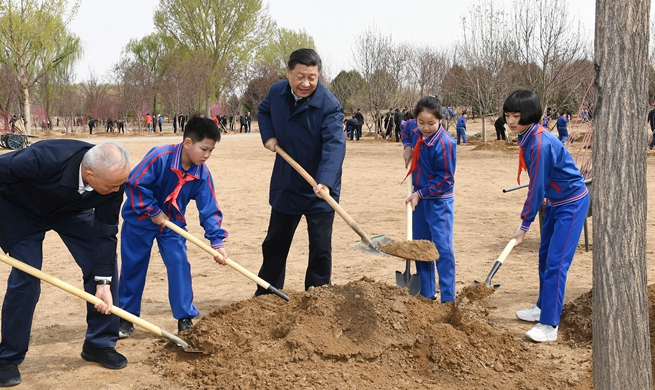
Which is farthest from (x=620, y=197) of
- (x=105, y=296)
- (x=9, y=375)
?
(x=9, y=375)

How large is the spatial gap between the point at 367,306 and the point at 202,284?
7.80ft

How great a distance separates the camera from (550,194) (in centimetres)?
439

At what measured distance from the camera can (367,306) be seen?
3.98 m

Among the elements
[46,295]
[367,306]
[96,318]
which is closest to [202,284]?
[46,295]

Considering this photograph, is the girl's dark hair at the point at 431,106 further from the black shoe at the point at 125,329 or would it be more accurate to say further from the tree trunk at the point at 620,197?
the black shoe at the point at 125,329

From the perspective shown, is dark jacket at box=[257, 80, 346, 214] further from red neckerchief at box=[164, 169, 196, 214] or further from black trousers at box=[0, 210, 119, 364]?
black trousers at box=[0, 210, 119, 364]

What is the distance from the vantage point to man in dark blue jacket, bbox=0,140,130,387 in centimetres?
351

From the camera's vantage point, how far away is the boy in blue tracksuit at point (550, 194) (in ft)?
13.8

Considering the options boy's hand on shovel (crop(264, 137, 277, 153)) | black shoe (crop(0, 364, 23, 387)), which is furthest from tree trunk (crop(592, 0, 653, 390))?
black shoe (crop(0, 364, 23, 387))

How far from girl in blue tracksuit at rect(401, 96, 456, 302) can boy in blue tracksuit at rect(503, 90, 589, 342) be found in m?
0.58

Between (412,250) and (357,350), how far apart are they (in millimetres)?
926

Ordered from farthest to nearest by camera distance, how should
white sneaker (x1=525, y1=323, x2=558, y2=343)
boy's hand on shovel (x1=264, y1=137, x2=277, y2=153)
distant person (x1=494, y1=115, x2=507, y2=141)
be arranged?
distant person (x1=494, y1=115, x2=507, y2=141) < boy's hand on shovel (x1=264, y1=137, x2=277, y2=153) < white sneaker (x1=525, y1=323, x2=558, y2=343)

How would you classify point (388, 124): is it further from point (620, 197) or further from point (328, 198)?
point (620, 197)

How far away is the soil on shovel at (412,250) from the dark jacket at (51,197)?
5.96 ft
